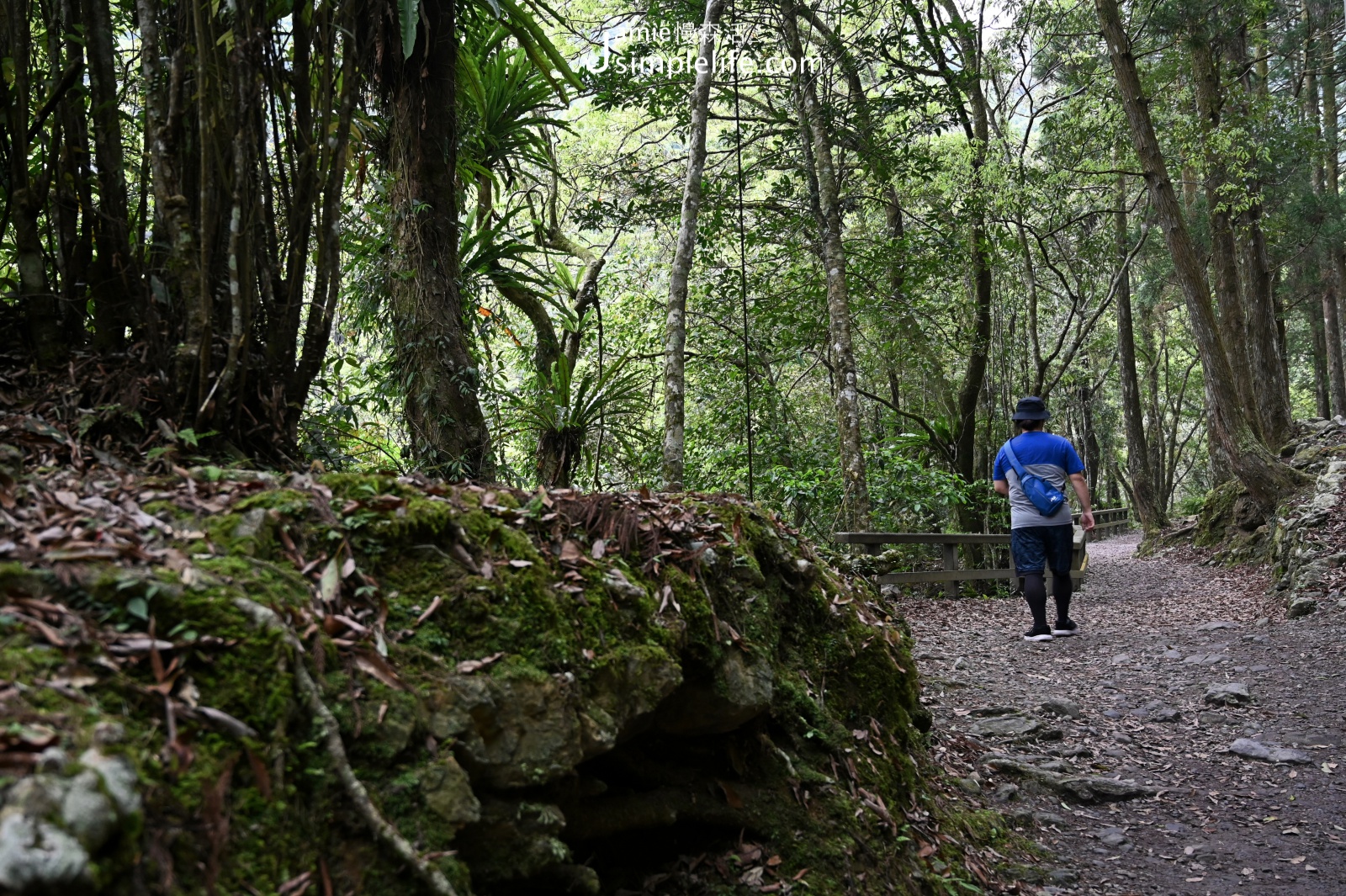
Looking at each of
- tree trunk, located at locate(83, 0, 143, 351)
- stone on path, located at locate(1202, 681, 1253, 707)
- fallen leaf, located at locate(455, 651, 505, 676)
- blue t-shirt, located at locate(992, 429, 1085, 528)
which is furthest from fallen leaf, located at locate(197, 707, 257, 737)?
blue t-shirt, located at locate(992, 429, 1085, 528)

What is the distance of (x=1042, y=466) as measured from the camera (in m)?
7.57

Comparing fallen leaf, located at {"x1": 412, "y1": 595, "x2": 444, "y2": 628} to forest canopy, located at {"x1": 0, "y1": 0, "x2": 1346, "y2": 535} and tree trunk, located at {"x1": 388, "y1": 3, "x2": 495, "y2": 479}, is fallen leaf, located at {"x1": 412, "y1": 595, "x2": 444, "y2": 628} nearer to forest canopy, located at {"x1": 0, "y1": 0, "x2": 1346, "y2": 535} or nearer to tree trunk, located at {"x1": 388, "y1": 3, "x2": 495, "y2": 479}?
forest canopy, located at {"x1": 0, "y1": 0, "x2": 1346, "y2": 535}

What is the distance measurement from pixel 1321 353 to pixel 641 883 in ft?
106

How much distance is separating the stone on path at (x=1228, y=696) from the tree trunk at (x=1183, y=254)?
23.1ft

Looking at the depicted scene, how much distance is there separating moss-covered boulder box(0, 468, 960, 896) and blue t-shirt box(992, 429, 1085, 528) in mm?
4378

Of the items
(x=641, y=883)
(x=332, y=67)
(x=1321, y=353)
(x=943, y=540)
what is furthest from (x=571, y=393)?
(x=1321, y=353)

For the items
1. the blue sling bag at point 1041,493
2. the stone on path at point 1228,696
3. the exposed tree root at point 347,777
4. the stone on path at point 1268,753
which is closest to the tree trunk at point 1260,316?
the blue sling bag at point 1041,493

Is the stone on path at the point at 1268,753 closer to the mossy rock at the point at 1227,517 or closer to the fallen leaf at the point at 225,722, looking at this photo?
the fallen leaf at the point at 225,722

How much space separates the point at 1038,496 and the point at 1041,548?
48 centimetres

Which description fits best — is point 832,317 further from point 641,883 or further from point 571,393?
point 641,883

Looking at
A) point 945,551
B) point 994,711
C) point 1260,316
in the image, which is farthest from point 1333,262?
point 994,711

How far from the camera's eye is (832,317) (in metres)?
10.9

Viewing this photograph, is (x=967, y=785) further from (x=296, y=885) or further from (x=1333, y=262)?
(x=1333, y=262)

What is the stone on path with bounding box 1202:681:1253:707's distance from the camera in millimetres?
5910
